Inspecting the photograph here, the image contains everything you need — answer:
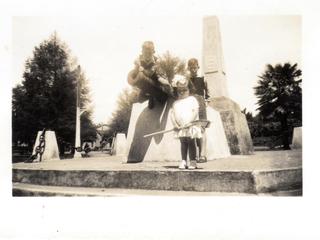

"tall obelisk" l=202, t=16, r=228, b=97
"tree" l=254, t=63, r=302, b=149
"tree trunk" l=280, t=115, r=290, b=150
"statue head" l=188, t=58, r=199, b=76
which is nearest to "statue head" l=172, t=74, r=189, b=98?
"statue head" l=188, t=58, r=199, b=76

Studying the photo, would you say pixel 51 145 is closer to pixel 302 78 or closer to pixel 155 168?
pixel 155 168

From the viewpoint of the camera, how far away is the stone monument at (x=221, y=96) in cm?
563

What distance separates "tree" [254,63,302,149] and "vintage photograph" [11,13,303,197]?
37 mm

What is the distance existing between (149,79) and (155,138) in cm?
71

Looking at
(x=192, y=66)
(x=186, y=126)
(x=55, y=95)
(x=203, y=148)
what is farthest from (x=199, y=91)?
(x=55, y=95)

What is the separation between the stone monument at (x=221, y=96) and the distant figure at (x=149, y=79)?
1369 millimetres

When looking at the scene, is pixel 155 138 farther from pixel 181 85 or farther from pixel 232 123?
pixel 232 123

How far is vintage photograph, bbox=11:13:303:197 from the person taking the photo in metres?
3.71

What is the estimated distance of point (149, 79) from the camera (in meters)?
4.47

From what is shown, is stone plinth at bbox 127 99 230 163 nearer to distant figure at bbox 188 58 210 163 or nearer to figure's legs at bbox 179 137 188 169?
distant figure at bbox 188 58 210 163

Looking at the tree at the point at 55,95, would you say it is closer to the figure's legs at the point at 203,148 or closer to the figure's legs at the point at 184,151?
the figure's legs at the point at 203,148
